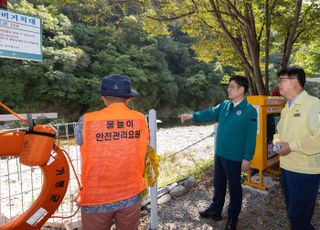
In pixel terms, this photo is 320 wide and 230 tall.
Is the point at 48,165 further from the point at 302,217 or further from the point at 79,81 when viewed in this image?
the point at 79,81

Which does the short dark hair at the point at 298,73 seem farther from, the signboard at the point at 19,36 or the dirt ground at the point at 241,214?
the signboard at the point at 19,36

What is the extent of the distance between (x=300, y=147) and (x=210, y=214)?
1.64 metres

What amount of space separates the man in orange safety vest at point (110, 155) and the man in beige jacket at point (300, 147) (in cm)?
116

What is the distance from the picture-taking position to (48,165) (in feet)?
7.02

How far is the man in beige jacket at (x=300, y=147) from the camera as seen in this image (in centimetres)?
209

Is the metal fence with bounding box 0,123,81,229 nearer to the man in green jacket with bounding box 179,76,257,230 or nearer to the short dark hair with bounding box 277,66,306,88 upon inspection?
the man in green jacket with bounding box 179,76,257,230

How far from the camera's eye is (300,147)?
6.81 feet

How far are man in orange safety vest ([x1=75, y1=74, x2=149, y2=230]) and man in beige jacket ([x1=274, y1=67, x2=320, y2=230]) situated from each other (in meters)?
1.16

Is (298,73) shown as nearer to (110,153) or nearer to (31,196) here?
(110,153)

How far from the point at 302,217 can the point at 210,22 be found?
5401 mm

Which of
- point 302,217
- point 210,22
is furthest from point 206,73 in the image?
point 302,217

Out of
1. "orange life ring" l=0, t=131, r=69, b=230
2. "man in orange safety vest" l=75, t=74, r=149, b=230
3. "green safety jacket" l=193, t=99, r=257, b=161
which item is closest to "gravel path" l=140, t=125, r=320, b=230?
"green safety jacket" l=193, t=99, r=257, b=161

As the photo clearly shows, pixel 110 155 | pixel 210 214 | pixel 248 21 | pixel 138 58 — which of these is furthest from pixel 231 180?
pixel 138 58

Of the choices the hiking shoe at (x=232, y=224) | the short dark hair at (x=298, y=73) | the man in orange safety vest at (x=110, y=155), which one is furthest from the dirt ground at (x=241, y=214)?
the short dark hair at (x=298, y=73)
